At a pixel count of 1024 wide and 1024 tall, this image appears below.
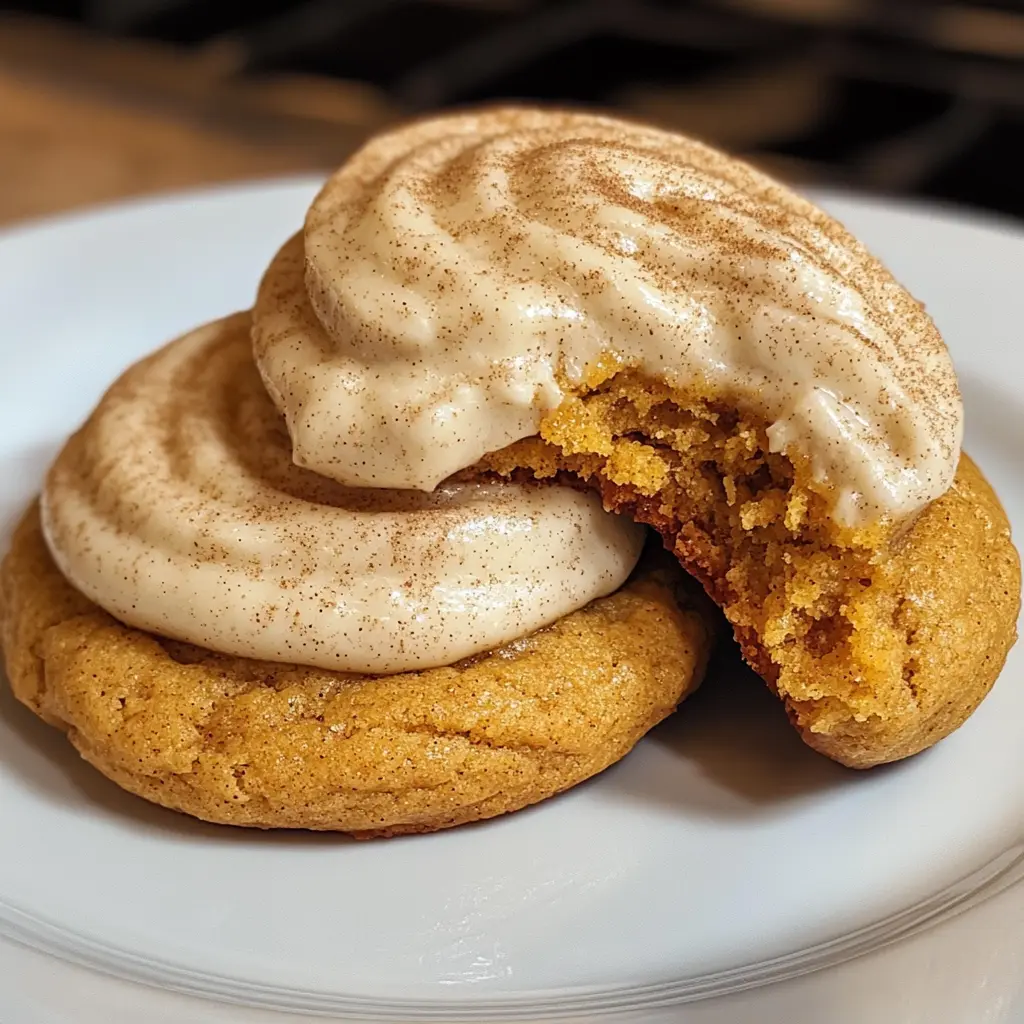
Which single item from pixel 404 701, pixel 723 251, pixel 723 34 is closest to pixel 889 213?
pixel 723 251

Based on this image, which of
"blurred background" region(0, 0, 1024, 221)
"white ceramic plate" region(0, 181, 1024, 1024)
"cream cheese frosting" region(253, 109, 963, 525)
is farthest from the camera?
"blurred background" region(0, 0, 1024, 221)

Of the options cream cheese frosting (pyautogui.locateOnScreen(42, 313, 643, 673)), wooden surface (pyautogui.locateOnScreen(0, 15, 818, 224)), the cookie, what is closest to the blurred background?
wooden surface (pyautogui.locateOnScreen(0, 15, 818, 224))

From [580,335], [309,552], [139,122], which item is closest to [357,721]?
[309,552]

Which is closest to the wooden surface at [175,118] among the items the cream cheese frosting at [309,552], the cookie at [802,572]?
the cream cheese frosting at [309,552]

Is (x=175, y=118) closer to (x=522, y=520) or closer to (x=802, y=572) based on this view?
(x=522, y=520)

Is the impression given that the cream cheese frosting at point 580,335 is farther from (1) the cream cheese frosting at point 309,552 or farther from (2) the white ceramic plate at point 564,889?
(2) the white ceramic plate at point 564,889

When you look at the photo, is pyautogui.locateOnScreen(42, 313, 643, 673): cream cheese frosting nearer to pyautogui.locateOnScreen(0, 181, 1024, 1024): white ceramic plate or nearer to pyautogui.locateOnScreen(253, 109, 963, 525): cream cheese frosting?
pyautogui.locateOnScreen(253, 109, 963, 525): cream cheese frosting
